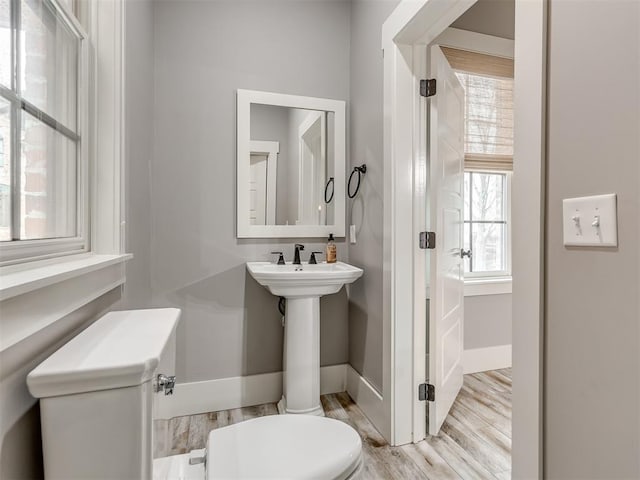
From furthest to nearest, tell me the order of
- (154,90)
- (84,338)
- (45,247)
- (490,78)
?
1. (490,78)
2. (154,90)
3. (45,247)
4. (84,338)

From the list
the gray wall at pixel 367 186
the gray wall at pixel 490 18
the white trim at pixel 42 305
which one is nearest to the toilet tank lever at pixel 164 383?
the white trim at pixel 42 305

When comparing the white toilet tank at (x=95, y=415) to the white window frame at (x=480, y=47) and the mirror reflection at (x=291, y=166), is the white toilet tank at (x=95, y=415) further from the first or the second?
the white window frame at (x=480, y=47)

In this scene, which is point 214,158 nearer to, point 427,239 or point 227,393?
point 427,239

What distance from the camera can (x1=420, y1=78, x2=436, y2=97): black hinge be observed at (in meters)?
1.76

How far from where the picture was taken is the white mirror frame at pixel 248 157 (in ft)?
7.22

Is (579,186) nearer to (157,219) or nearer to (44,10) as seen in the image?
(44,10)

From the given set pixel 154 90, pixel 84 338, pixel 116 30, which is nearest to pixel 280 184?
pixel 154 90

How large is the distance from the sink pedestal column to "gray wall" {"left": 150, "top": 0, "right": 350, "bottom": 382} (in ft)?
1.11

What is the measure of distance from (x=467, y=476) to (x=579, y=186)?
1.39 meters

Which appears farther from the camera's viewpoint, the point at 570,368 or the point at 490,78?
the point at 490,78

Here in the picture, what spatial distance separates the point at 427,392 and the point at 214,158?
71.1 inches

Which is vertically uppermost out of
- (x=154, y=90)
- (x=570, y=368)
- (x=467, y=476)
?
(x=154, y=90)

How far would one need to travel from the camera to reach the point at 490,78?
2.54 metres

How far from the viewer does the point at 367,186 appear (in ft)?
6.93
